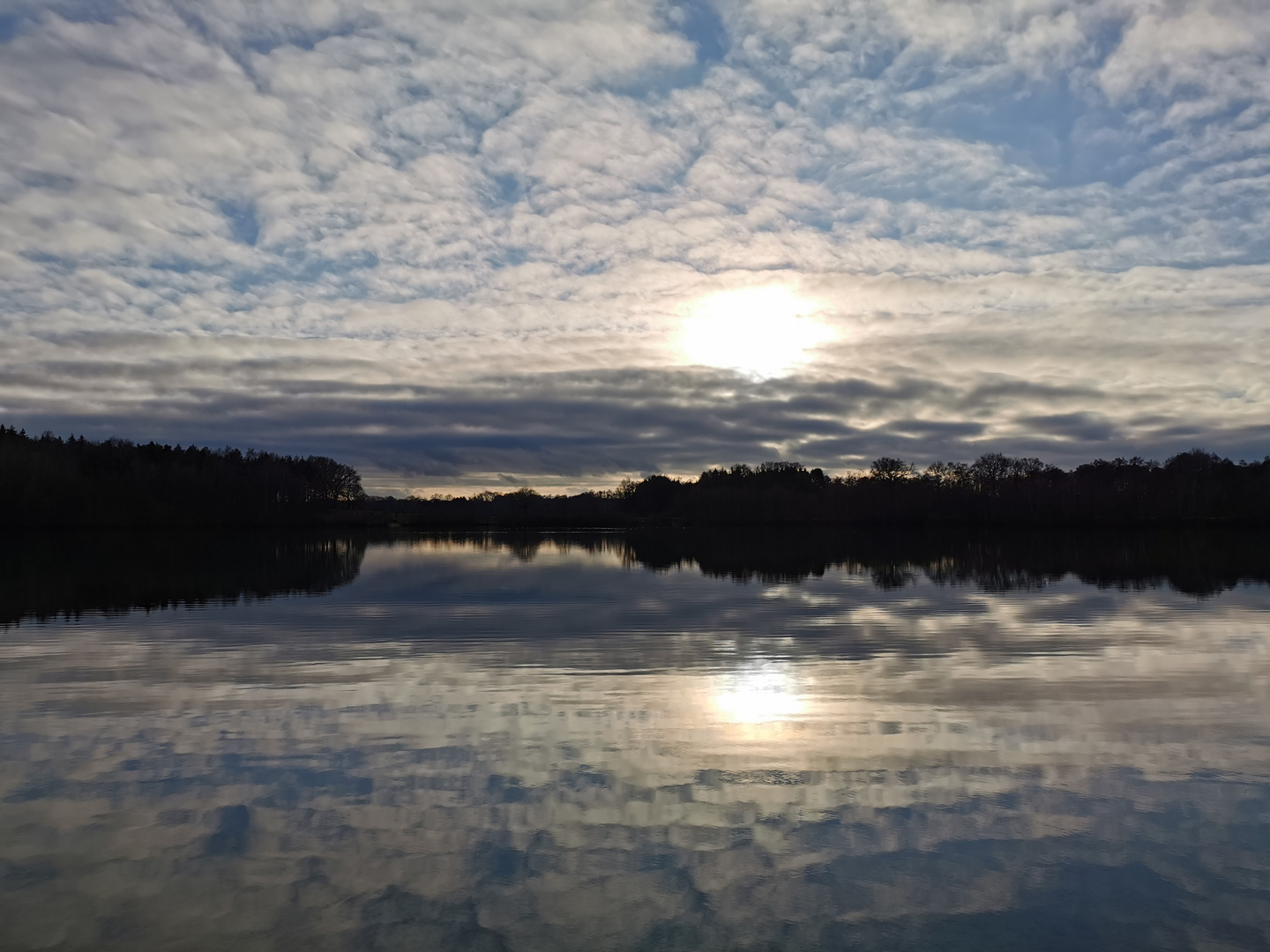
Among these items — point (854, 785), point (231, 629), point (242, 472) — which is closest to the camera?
point (854, 785)

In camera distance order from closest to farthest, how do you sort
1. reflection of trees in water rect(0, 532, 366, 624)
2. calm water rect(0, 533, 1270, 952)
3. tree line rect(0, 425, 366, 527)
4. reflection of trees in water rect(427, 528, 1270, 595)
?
calm water rect(0, 533, 1270, 952), reflection of trees in water rect(0, 532, 366, 624), reflection of trees in water rect(427, 528, 1270, 595), tree line rect(0, 425, 366, 527)

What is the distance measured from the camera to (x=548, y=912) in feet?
22.0

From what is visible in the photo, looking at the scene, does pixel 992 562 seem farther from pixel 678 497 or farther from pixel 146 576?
pixel 678 497

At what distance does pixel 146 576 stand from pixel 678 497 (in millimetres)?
159564

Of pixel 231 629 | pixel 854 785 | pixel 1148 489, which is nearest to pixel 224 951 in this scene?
pixel 854 785

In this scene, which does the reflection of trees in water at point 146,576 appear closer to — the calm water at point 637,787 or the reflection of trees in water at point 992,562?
the calm water at point 637,787

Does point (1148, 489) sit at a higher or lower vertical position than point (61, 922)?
higher

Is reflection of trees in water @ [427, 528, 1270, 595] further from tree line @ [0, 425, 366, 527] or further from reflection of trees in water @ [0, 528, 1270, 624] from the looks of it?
tree line @ [0, 425, 366, 527]

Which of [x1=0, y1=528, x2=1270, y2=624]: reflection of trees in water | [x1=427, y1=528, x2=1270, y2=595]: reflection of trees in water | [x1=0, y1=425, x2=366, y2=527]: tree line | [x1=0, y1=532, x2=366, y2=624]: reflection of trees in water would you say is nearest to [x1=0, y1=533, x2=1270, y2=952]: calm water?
[x1=0, y1=532, x2=366, y2=624]: reflection of trees in water

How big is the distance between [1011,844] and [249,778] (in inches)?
302

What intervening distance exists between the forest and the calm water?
103031 mm

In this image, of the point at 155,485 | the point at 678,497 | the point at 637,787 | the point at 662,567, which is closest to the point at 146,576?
the point at 662,567

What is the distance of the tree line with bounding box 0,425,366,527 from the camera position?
334 ft

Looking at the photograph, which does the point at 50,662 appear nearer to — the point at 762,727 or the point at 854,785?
the point at 762,727
